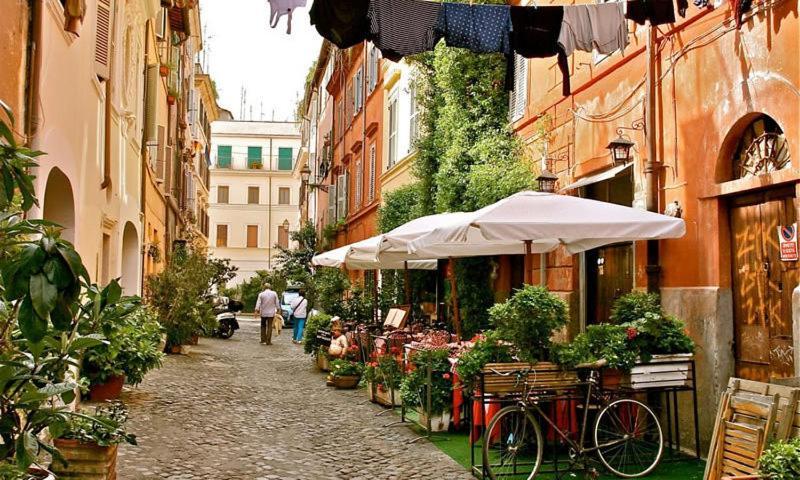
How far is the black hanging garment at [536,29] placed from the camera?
8797mm

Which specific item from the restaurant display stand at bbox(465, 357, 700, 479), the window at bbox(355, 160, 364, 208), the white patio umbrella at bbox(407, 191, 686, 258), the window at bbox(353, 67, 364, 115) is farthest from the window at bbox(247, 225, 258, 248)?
the restaurant display stand at bbox(465, 357, 700, 479)

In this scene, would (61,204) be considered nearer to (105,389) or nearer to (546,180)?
(105,389)

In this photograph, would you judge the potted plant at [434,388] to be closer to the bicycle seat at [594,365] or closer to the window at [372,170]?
the bicycle seat at [594,365]

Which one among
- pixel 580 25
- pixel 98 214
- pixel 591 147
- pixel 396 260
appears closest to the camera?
pixel 580 25

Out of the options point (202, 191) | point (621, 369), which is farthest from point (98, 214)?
point (202, 191)

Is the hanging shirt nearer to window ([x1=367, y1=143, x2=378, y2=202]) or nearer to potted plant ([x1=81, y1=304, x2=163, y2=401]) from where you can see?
potted plant ([x1=81, y1=304, x2=163, y2=401])

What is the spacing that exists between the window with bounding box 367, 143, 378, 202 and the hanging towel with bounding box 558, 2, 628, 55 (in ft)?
50.6

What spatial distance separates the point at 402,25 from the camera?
336 inches

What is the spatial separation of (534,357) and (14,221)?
4.98 meters

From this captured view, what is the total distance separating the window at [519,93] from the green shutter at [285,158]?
53727 mm

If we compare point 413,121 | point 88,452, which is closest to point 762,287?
point 88,452

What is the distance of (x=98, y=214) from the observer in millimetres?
11211

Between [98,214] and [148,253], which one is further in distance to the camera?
[148,253]

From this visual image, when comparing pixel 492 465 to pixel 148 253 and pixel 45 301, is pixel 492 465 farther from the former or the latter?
pixel 148 253
